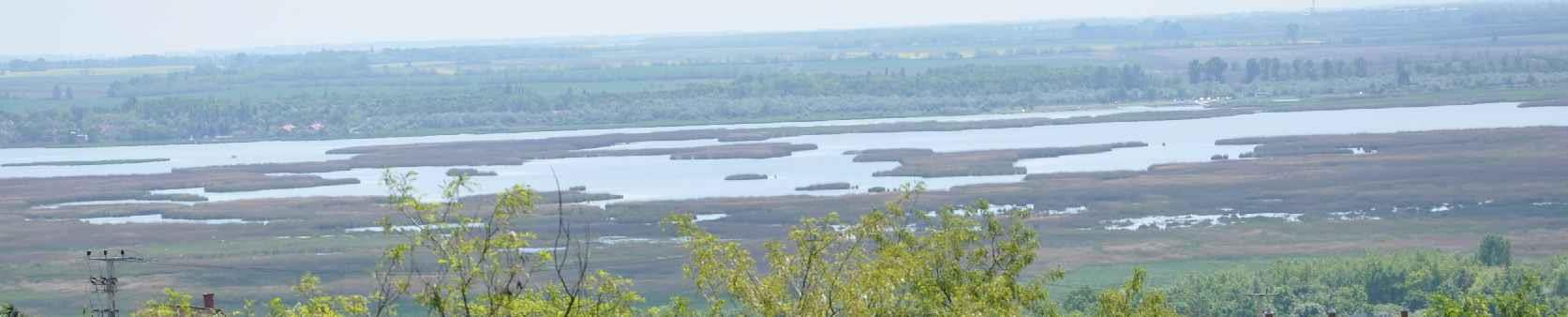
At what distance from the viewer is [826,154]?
88.9m

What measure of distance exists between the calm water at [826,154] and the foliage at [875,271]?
157 ft

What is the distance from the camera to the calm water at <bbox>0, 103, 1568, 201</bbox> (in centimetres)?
7550

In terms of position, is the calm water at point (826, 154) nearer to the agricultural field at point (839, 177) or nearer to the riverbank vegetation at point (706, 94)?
the agricultural field at point (839, 177)

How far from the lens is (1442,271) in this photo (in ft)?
137

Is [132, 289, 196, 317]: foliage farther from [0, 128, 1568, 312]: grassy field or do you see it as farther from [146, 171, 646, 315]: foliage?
[0, 128, 1568, 312]: grassy field

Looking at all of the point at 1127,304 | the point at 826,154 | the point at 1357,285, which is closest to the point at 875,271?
the point at 1127,304

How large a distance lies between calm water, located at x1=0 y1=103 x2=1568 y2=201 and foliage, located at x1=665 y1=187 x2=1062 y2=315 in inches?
1887

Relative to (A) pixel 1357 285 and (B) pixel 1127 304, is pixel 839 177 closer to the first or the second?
(A) pixel 1357 285

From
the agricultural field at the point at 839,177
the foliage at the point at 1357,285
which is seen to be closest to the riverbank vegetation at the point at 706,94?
the agricultural field at the point at 839,177

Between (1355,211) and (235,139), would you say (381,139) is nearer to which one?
(235,139)

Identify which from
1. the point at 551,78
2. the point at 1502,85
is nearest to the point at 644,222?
the point at 1502,85

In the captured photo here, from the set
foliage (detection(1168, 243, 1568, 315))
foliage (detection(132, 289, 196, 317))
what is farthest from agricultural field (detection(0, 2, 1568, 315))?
foliage (detection(132, 289, 196, 317))

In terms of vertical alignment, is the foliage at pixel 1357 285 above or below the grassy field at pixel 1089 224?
below

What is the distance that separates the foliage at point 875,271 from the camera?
1862cm
